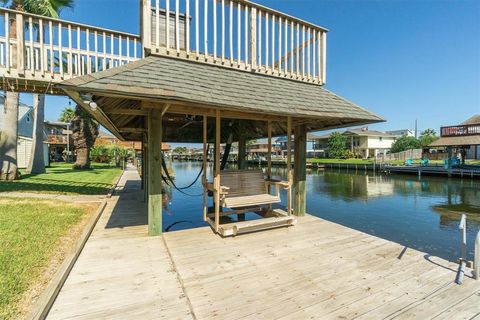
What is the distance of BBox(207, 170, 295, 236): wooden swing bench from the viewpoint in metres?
4.93

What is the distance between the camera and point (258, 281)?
318 centimetres

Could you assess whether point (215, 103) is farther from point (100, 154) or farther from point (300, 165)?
point (100, 154)

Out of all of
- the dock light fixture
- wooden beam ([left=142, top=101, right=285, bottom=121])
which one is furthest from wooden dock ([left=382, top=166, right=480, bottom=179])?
the dock light fixture

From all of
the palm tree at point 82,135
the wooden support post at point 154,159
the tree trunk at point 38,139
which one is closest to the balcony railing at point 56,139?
the palm tree at point 82,135

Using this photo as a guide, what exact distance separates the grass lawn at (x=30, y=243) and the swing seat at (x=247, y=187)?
2.95 meters

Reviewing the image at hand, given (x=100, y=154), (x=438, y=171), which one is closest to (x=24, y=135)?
(x=100, y=154)

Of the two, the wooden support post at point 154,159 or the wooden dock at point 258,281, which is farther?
the wooden support post at point 154,159

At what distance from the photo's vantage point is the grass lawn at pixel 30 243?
2.76 meters

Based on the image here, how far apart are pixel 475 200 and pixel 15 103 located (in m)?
25.2

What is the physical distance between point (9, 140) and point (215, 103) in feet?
44.7

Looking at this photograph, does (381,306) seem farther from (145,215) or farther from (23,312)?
(145,215)

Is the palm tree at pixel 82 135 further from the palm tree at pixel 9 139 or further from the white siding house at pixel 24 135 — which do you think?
the palm tree at pixel 9 139

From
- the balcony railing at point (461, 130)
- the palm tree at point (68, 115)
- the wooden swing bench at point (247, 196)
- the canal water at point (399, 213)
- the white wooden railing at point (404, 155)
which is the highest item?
the palm tree at point (68, 115)

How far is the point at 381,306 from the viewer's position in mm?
2680
